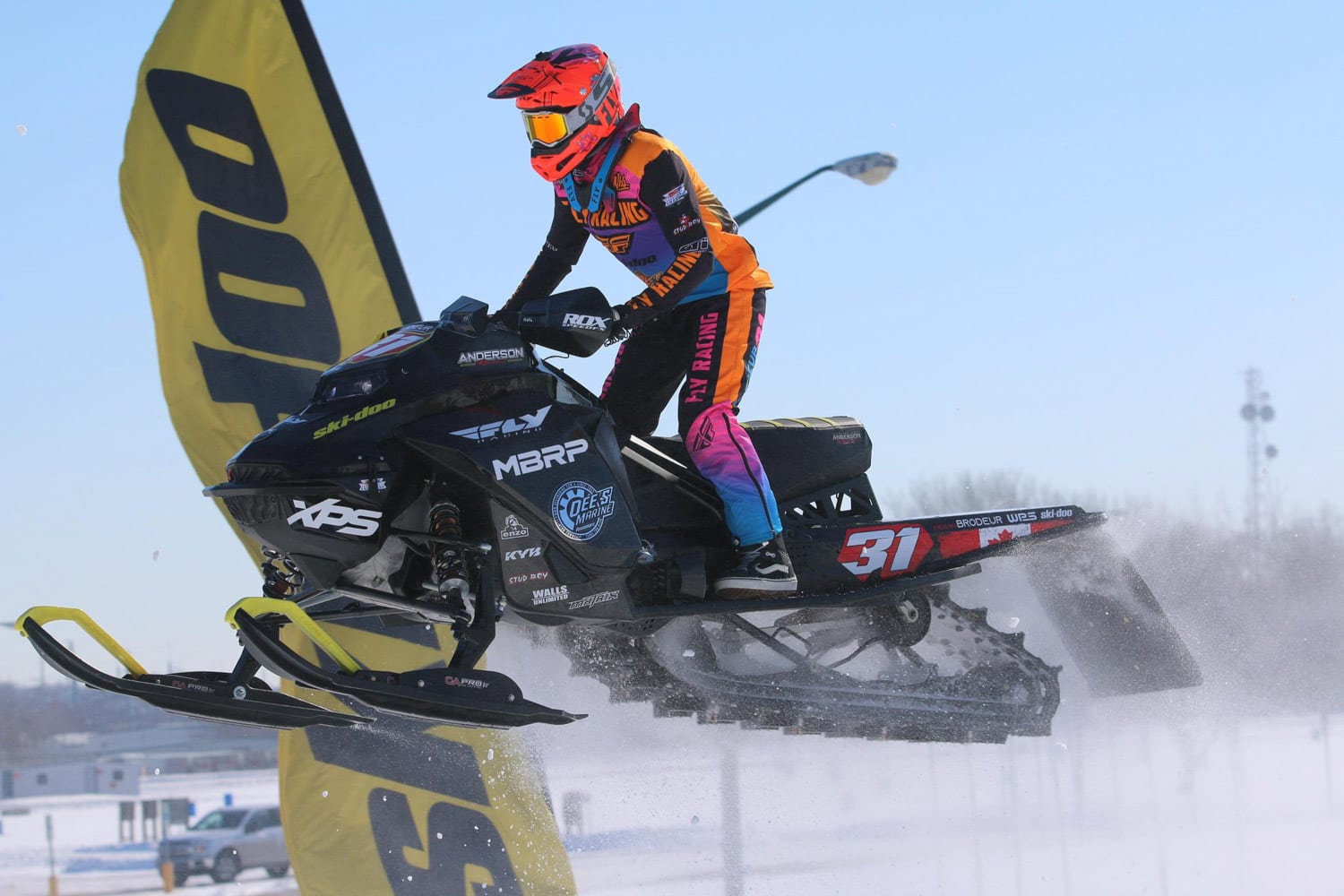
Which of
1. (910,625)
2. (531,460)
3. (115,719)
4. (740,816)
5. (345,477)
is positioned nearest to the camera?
(345,477)

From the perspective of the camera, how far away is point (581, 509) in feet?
15.4

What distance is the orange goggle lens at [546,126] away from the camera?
4.92 m

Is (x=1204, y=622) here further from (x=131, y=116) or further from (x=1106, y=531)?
(x=131, y=116)

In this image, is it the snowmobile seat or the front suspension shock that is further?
the snowmobile seat

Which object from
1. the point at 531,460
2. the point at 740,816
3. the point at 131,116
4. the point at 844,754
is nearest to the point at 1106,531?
the point at 844,754

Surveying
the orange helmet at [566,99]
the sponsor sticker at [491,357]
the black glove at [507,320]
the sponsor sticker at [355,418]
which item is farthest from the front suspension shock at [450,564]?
the orange helmet at [566,99]

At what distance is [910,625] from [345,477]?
2.91 m

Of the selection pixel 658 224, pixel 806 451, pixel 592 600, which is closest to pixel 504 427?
pixel 592 600

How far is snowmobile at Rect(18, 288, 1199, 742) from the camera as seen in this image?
4297 millimetres

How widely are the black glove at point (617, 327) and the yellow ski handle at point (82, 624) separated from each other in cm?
205

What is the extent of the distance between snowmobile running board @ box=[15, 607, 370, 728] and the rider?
5.43 ft

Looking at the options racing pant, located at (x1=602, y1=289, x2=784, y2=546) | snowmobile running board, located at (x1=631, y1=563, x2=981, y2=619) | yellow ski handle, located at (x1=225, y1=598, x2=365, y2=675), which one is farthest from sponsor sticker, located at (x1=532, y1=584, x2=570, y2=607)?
racing pant, located at (x1=602, y1=289, x2=784, y2=546)

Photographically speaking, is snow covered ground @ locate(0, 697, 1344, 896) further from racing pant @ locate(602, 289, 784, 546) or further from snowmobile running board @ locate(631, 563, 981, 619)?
racing pant @ locate(602, 289, 784, 546)

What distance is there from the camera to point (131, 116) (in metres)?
7.09
